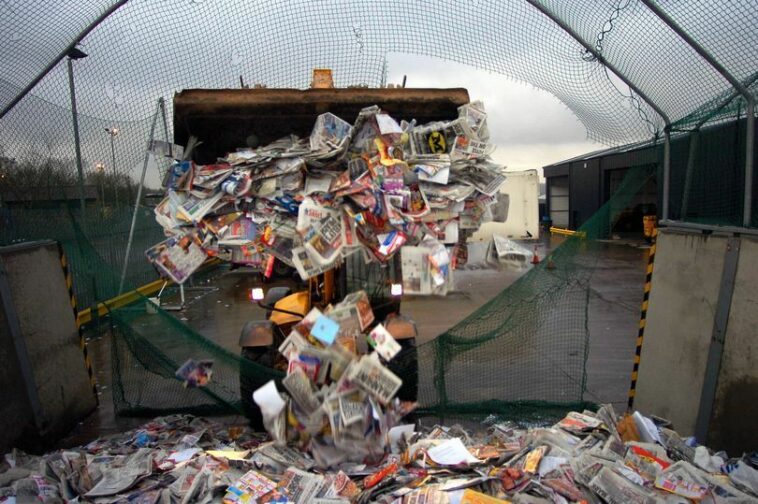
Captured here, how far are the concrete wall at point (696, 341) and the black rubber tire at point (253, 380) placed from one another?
3022mm

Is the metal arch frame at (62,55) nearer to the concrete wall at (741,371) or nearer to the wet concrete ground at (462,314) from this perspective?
the wet concrete ground at (462,314)

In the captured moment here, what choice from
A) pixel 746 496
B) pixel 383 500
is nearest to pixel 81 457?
pixel 383 500

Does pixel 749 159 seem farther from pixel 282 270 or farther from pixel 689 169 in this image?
pixel 282 270

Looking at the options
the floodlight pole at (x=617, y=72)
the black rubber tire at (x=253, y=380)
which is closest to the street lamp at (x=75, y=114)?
the black rubber tire at (x=253, y=380)

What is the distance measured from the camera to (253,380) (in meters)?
3.80

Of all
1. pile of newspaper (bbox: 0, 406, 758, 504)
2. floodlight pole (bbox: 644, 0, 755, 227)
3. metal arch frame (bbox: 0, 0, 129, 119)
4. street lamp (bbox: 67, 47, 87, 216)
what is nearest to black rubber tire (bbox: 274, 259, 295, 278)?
pile of newspaper (bbox: 0, 406, 758, 504)

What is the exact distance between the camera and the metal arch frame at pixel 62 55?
3.80m

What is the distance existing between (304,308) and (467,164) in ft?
5.72

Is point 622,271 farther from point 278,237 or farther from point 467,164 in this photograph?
point 278,237

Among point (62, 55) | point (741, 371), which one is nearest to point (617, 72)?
point (741, 371)

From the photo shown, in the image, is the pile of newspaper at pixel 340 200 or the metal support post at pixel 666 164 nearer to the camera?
the pile of newspaper at pixel 340 200

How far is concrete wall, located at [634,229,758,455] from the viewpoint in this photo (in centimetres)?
322

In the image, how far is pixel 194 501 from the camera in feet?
8.89

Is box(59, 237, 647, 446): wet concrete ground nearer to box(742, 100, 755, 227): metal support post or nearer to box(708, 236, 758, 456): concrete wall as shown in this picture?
box(708, 236, 758, 456): concrete wall
